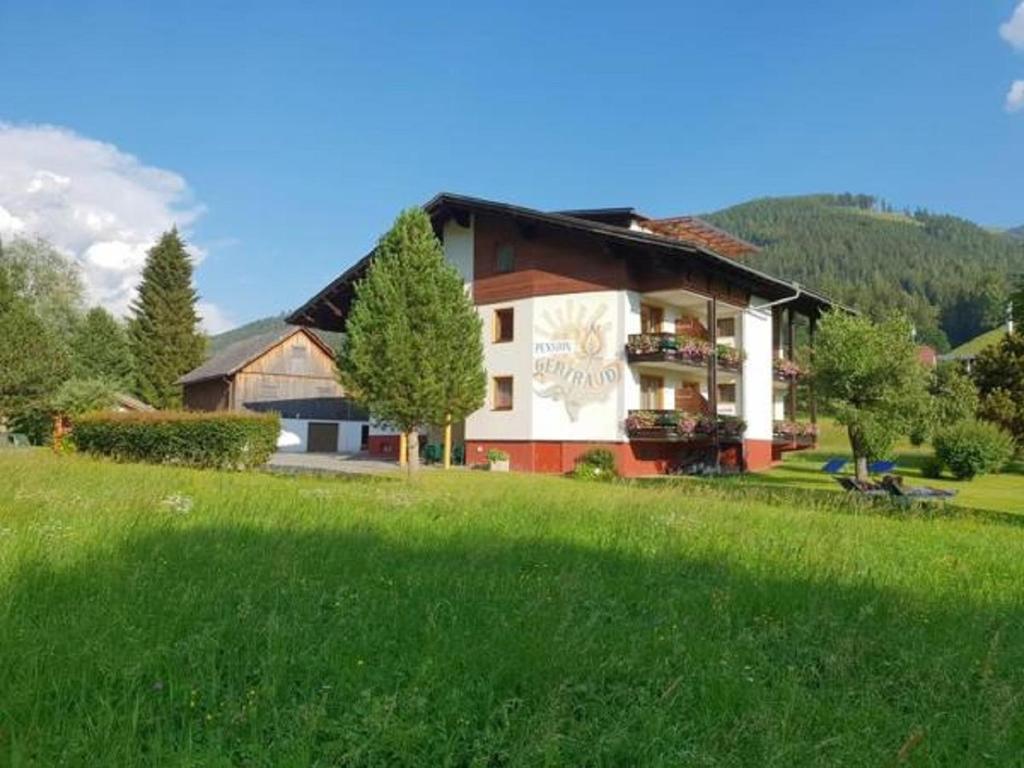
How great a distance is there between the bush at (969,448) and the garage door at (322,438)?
97.0 ft

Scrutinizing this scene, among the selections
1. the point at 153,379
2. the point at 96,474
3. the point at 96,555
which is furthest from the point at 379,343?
the point at 153,379

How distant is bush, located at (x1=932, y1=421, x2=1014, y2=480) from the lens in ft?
103

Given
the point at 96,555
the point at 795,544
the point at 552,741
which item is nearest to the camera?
the point at 552,741

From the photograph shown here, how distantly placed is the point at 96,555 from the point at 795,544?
6256mm

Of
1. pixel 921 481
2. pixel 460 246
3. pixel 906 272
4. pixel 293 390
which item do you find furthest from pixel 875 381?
pixel 906 272

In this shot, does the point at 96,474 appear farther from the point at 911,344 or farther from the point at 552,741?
the point at 911,344

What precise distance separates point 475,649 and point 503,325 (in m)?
29.5

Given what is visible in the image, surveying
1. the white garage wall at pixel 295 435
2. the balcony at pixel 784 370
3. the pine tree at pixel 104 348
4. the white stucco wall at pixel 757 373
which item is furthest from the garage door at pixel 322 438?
the balcony at pixel 784 370

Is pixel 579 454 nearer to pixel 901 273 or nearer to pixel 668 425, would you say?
pixel 668 425

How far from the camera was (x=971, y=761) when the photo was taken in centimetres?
339

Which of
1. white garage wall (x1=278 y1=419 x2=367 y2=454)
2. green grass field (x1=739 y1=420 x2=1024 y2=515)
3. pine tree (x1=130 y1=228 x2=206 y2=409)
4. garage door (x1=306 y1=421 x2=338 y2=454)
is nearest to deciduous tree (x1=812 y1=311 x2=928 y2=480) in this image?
green grass field (x1=739 y1=420 x2=1024 y2=515)

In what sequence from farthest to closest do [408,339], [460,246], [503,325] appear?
[460,246] → [503,325] → [408,339]

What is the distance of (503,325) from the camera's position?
33438 mm

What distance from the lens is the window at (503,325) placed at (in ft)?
109
